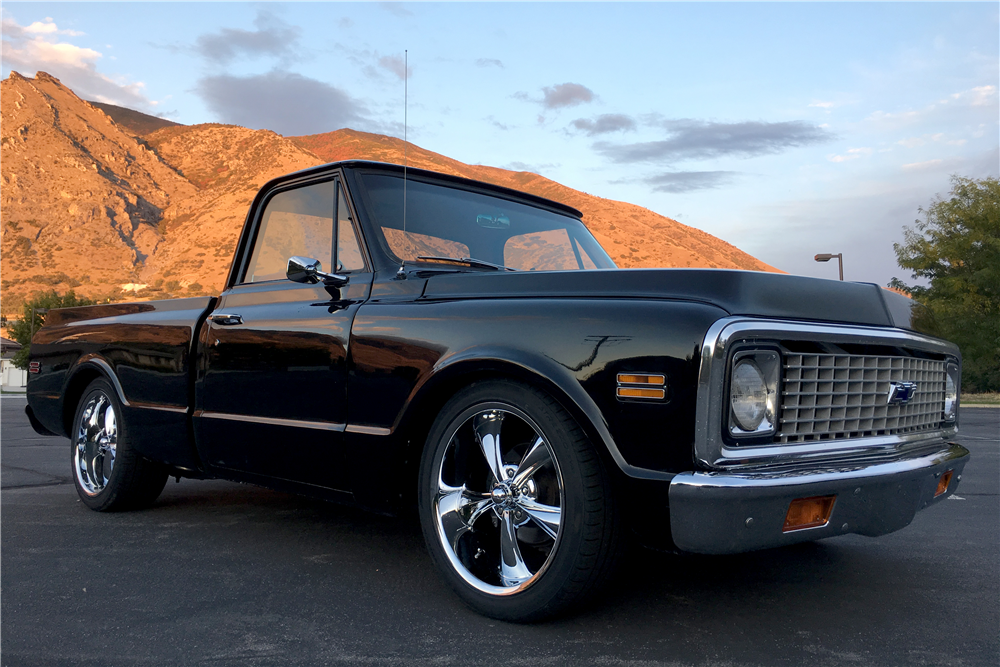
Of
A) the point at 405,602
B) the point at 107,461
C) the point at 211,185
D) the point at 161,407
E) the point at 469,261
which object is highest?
the point at 211,185

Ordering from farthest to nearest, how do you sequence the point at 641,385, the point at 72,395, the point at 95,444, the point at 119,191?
1. the point at 119,191
2. the point at 72,395
3. the point at 95,444
4. the point at 641,385

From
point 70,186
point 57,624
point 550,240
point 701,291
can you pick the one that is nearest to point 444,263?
point 550,240

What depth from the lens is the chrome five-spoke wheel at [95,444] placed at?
484cm

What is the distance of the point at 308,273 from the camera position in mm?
3531

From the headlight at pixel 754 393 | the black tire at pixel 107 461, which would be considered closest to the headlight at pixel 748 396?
the headlight at pixel 754 393

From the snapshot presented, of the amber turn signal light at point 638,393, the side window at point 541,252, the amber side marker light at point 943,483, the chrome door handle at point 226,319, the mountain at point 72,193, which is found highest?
the mountain at point 72,193

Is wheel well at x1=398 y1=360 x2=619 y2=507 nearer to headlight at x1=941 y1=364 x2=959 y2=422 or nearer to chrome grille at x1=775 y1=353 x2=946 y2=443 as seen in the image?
chrome grille at x1=775 y1=353 x2=946 y2=443

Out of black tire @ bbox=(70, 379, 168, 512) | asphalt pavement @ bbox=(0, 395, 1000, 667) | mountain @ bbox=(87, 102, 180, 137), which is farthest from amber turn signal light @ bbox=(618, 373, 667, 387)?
mountain @ bbox=(87, 102, 180, 137)

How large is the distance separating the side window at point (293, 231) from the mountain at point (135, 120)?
15006 centimetres

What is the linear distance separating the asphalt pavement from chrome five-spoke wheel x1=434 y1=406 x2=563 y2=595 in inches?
7.5

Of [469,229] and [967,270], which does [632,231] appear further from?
[967,270]

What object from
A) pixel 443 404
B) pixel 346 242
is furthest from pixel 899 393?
pixel 346 242

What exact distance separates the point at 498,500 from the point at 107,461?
124 inches

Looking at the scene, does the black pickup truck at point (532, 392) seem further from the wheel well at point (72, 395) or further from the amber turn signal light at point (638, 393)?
the wheel well at point (72, 395)
